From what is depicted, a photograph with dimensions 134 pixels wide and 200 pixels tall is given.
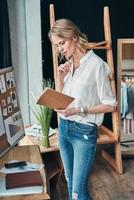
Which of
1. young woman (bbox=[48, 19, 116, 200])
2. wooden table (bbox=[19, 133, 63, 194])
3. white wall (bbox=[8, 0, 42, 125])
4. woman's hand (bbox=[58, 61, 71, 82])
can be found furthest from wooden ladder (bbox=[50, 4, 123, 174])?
young woman (bbox=[48, 19, 116, 200])

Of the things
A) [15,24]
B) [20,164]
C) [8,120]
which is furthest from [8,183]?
[15,24]

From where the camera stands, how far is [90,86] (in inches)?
76.4

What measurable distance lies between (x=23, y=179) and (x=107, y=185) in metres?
1.73

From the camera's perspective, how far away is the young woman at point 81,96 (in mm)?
1936

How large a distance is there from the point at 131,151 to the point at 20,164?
7.53ft

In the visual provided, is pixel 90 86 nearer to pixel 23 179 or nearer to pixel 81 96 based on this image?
pixel 81 96

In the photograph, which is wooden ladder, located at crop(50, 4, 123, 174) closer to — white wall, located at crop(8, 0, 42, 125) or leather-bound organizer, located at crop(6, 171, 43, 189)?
white wall, located at crop(8, 0, 42, 125)

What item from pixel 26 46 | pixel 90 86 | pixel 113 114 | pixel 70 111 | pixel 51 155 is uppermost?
pixel 26 46

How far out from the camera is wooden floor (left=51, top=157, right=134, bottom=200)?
285cm

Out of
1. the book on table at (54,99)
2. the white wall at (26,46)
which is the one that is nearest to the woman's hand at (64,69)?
the book on table at (54,99)

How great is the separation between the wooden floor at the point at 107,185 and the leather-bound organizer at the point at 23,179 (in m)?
1.40

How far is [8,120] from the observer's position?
1595 mm

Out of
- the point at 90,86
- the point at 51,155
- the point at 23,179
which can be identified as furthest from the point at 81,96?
the point at 51,155

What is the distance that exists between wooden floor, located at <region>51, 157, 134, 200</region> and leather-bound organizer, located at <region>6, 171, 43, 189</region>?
1.40m
